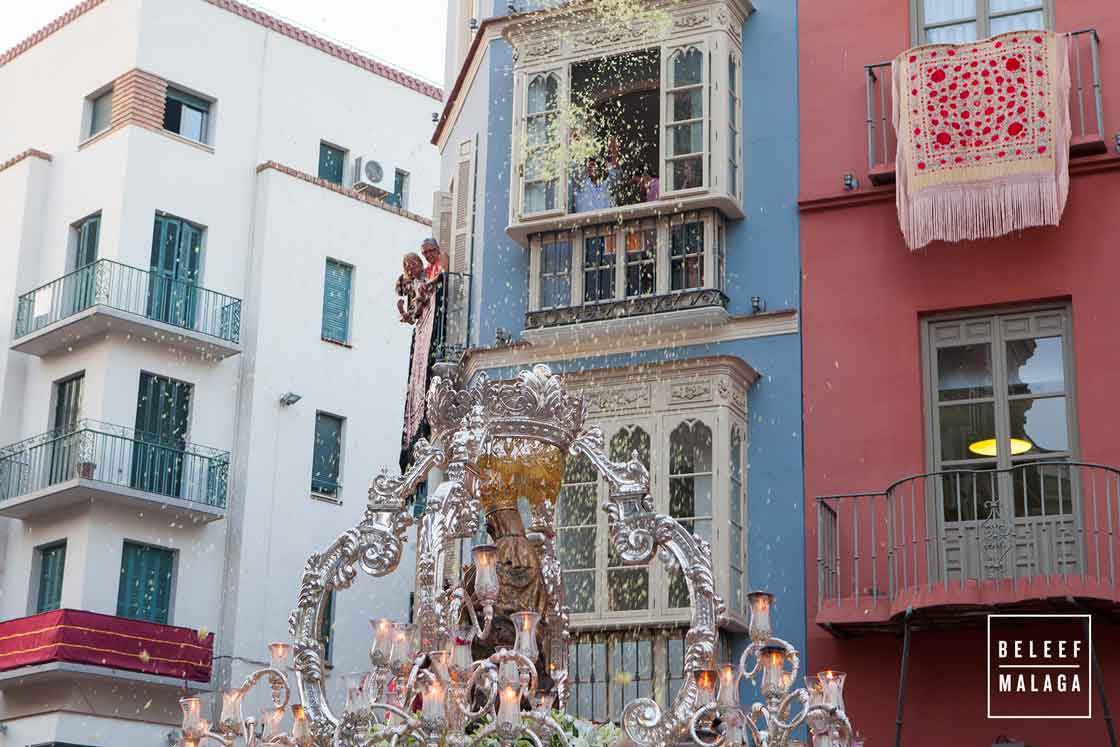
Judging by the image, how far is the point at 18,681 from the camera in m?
23.1

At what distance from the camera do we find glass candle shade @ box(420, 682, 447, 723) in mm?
9586

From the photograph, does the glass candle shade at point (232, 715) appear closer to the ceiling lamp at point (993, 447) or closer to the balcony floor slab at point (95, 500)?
the ceiling lamp at point (993, 447)

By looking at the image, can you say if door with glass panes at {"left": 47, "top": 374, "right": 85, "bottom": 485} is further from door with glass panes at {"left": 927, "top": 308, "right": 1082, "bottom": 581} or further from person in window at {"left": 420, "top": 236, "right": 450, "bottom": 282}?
door with glass panes at {"left": 927, "top": 308, "right": 1082, "bottom": 581}

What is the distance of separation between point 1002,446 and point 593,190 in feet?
15.9

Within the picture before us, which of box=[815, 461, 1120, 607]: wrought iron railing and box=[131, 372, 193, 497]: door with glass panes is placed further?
box=[131, 372, 193, 497]: door with glass panes

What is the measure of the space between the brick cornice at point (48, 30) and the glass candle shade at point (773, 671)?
20023 mm

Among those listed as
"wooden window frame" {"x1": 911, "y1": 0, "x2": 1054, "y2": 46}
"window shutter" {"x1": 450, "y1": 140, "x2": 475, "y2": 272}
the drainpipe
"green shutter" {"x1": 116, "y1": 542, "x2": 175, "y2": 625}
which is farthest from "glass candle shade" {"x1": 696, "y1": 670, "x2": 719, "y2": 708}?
"green shutter" {"x1": 116, "y1": 542, "x2": 175, "y2": 625}

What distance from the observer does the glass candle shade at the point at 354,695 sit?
9.84 metres

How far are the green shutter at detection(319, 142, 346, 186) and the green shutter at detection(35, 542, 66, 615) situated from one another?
24.9 ft

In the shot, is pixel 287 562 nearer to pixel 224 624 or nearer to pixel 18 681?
pixel 224 624

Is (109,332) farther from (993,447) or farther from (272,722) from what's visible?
(272,722)

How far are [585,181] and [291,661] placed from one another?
23.9 ft

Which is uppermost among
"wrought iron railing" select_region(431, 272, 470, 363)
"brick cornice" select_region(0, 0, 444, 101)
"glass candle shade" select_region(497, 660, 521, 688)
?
"brick cornice" select_region(0, 0, 444, 101)

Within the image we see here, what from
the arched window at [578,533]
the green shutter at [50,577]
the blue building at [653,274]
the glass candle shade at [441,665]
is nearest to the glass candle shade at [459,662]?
the glass candle shade at [441,665]
